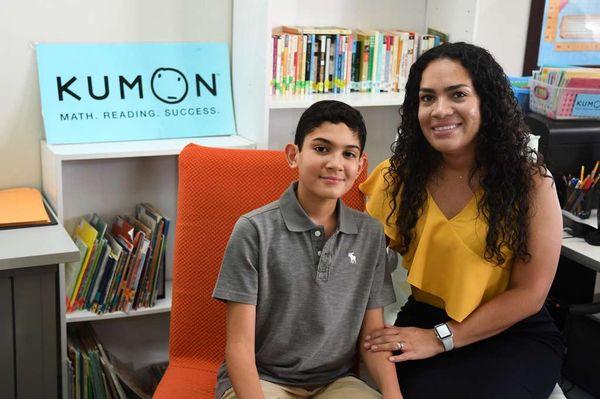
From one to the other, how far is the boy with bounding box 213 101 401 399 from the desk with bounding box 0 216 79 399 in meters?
0.50

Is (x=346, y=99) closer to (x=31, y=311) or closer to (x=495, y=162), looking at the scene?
(x=495, y=162)

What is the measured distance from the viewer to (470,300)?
1717 millimetres

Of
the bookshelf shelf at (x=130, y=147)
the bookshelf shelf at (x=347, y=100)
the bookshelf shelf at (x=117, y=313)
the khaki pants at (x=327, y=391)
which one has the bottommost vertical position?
the bookshelf shelf at (x=117, y=313)

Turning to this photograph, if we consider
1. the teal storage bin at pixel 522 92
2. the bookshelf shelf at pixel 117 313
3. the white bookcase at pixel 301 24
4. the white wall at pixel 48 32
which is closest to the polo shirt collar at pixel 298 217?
the white bookcase at pixel 301 24

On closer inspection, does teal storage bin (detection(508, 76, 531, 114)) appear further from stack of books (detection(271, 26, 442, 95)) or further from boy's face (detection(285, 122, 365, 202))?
boy's face (detection(285, 122, 365, 202))

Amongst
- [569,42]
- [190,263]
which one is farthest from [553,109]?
[190,263]

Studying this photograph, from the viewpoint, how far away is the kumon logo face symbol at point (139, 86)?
7.35 ft

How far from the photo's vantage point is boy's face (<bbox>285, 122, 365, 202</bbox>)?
5.23 ft

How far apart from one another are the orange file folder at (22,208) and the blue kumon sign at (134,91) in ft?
0.54

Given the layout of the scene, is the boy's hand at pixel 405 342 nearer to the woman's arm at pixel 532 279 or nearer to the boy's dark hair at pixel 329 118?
the woman's arm at pixel 532 279

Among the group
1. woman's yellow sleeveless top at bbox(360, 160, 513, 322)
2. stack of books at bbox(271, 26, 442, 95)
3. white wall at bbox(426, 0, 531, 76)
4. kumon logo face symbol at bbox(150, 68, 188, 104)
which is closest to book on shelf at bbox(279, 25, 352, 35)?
stack of books at bbox(271, 26, 442, 95)

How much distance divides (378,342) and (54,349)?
83 centimetres

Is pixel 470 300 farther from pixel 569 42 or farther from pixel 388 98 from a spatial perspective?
pixel 569 42

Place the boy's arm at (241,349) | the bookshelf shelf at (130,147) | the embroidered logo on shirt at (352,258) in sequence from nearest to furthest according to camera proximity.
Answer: the boy's arm at (241,349)
the embroidered logo on shirt at (352,258)
the bookshelf shelf at (130,147)
